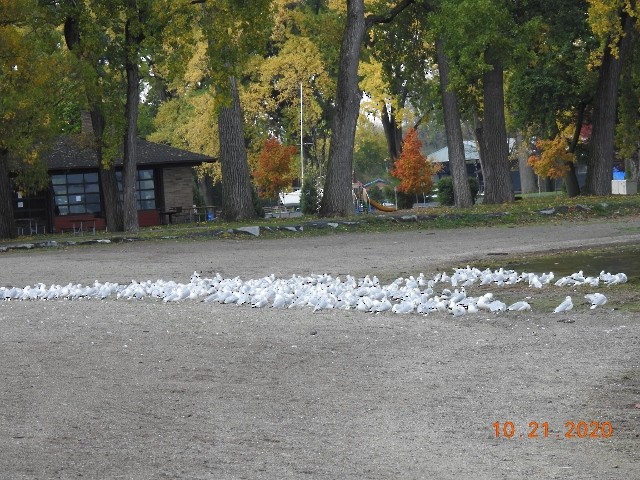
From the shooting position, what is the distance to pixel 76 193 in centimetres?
4962

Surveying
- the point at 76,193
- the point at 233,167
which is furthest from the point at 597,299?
the point at 76,193

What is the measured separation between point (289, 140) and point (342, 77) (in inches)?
1353

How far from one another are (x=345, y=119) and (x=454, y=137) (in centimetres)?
686

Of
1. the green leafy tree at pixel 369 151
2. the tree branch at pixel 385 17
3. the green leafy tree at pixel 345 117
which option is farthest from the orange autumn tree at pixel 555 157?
the green leafy tree at pixel 369 151

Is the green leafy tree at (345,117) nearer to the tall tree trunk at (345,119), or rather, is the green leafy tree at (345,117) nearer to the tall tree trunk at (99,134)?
the tall tree trunk at (345,119)

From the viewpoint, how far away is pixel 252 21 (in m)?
32.8

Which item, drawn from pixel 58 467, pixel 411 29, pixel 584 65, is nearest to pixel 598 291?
pixel 58 467

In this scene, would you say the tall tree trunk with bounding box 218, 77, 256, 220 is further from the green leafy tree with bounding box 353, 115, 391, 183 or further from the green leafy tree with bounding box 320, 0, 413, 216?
the green leafy tree with bounding box 353, 115, 391, 183

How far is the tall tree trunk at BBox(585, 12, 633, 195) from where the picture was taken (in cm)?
4088

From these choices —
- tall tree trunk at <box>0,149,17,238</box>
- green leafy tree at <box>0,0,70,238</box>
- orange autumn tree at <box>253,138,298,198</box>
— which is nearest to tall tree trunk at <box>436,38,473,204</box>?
green leafy tree at <box>0,0,70,238</box>

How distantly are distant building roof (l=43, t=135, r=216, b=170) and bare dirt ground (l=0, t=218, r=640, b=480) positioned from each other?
34.2 m

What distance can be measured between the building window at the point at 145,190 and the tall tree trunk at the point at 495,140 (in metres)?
15.4

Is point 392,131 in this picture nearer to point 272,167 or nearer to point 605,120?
point 272,167

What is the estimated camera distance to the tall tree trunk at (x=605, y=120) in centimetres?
4088
